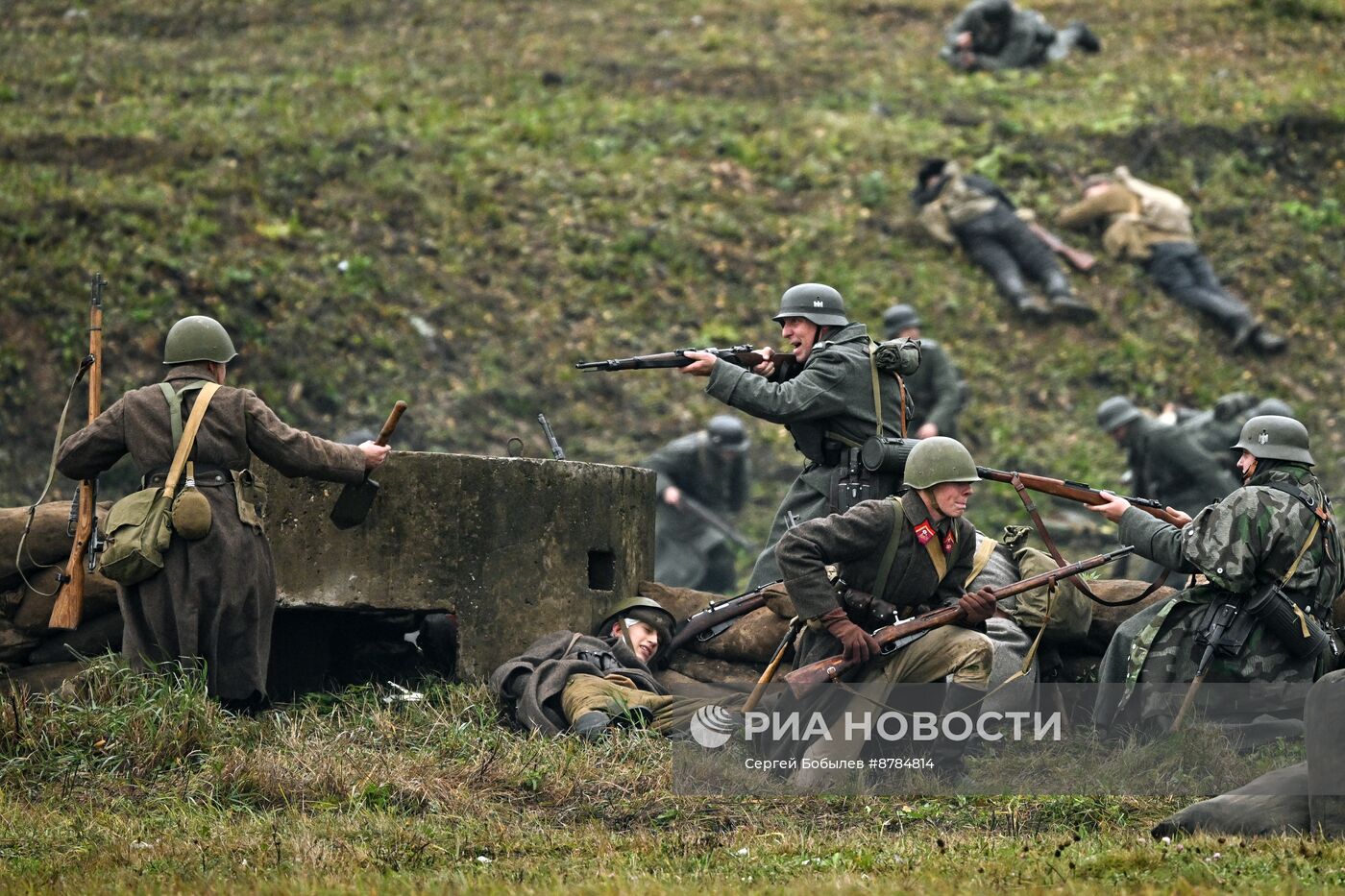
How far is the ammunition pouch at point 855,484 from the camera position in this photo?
28.2ft

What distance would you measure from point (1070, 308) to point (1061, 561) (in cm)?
1047

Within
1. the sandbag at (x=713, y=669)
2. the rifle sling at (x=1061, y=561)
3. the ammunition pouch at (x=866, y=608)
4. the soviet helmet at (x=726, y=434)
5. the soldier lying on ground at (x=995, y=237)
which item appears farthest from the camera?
the soldier lying on ground at (x=995, y=237)

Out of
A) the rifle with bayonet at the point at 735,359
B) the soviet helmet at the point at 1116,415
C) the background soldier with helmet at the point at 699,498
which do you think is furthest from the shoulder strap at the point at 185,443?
the soviet helmet at the point at 1116,415

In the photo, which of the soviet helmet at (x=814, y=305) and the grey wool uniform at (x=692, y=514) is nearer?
the soviet helmet at (x=814, y=305)

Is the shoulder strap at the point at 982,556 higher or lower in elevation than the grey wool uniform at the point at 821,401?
lower

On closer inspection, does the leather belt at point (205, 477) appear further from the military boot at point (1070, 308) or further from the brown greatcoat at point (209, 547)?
the military boot at point (1070, 308)

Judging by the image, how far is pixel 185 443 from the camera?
790 centimetres

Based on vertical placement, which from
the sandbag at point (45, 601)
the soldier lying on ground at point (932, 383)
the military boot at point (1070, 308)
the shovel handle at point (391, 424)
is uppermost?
the shovel handle at point (391, 424)

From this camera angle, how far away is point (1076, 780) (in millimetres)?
7141

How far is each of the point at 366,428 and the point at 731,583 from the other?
3772 mm

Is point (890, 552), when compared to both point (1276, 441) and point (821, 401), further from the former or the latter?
point (1276, 441)

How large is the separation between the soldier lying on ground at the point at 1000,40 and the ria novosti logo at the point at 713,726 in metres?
16.3

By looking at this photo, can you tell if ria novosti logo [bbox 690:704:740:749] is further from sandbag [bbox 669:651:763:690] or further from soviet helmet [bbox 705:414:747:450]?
soviet helmet [bbox 705:414:747:450]

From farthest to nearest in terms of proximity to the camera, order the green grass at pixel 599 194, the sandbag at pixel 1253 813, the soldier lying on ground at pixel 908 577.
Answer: the green grass at pixel 599 194
the soldier lying on ground at pixel 908 577
the sandbag at pixel 1253 813
